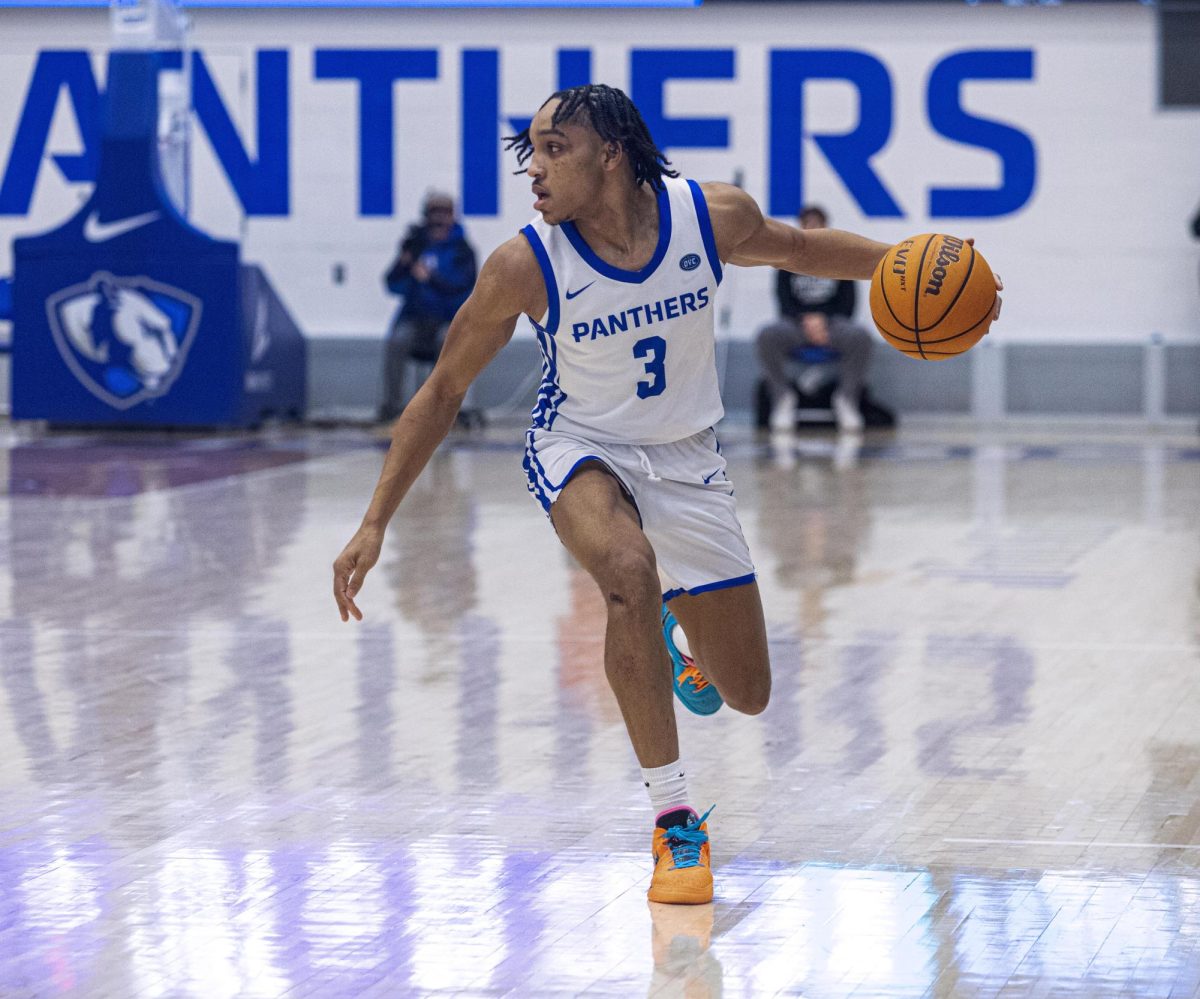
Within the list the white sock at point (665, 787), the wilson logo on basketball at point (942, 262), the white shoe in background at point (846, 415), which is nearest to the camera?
the white sock at point (665, 787)

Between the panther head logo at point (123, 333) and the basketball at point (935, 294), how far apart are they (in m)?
12.4

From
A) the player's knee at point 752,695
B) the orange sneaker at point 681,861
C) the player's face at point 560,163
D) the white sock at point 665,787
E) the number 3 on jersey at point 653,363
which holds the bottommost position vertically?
the orange sneaker at point 681,861

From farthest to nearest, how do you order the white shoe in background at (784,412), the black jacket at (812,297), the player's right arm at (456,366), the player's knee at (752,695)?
the white shoe in background at (784,412)
the black jacket at (812,297)
the player's knee at (752,695)
the player's right arm at (456,366)

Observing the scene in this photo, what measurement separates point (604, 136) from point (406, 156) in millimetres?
15084

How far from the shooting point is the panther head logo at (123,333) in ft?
55.4

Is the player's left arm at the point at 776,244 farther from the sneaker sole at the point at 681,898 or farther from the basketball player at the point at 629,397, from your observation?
the sneaker sole at the point at 681,898

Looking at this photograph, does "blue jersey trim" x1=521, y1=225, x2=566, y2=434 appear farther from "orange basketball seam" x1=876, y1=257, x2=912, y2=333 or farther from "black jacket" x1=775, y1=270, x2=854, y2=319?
"black jacket" x1=775, y1=270, x2=854, y2=319

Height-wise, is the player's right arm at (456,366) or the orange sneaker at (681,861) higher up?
the player's right arm at (456,366)

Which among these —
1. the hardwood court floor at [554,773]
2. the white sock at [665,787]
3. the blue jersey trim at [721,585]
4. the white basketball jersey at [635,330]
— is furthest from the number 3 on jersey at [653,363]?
the hardwood court floor at [554,773]

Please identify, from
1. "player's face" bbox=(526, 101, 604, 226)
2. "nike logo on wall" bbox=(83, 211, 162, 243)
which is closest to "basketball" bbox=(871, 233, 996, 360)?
Answer: "player's face" bbox=(526, 101, 604, 226)

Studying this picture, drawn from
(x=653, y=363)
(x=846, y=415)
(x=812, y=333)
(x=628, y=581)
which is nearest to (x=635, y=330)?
(x=653, y=363)

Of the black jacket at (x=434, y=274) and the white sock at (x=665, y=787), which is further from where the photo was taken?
the black jacket at (x=434, y=274)

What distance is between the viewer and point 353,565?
4.53 meters

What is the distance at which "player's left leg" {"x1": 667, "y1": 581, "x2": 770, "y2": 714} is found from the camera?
488 cm
